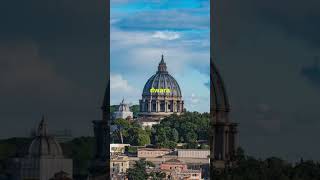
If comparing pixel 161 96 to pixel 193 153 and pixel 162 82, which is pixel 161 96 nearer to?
pixel 162 82

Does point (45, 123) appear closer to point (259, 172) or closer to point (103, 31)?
point (103, 31)

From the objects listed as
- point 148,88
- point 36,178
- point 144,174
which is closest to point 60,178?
point 36,178

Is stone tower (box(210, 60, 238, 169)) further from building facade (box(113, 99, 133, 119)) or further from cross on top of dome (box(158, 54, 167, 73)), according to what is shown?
building facade (box(113, 99, 133, 119))

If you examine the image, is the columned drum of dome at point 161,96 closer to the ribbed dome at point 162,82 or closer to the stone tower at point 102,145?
the ribbed dome at point 162,82

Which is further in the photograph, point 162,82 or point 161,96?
point 161,96

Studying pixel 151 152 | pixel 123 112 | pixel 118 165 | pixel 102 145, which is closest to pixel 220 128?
pixel 102 145

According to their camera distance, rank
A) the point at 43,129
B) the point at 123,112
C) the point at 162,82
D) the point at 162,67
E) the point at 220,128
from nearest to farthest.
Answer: the point at 43,129, the point at 220,128, the point at 162,67, the point at 123,112, the point at 162,82

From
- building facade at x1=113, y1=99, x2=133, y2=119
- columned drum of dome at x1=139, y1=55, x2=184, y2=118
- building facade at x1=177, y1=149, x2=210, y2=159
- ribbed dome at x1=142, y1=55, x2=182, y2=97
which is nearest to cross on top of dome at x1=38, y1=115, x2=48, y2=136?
building facade at x1=177, y1=149, x2=210, y2=159

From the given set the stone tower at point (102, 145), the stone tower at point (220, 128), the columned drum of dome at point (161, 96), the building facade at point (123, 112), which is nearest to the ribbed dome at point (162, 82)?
the columned drum of dome at point (161, 96)

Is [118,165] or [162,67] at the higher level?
[162,67]
